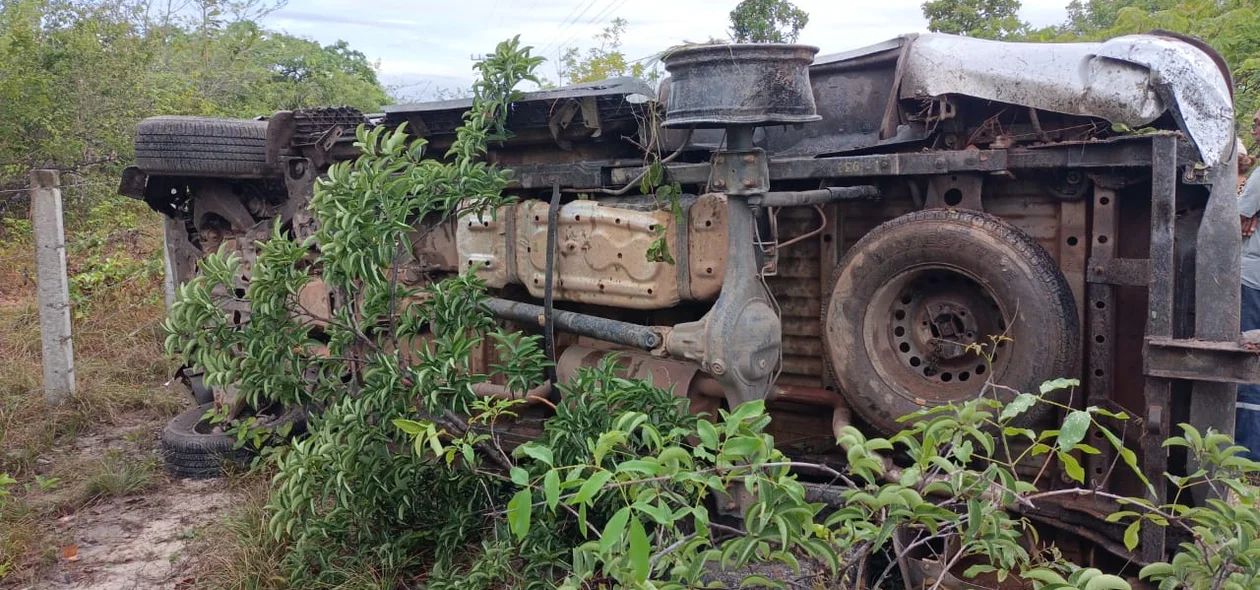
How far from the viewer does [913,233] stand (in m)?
3.78

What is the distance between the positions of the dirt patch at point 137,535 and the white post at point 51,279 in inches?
68.6

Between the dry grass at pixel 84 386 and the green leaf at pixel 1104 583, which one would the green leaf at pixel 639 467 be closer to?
the green leaf at pixel 1104 583

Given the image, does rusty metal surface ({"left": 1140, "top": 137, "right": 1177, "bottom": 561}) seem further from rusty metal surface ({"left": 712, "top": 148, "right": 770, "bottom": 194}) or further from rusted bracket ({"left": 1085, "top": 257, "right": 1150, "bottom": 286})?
rusty metal surface ({"left": 712, "top": 148, "right": 770, "bottom": 194})

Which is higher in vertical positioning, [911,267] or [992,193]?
[992,193]

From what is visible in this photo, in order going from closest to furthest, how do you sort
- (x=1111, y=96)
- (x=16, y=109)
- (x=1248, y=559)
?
1. (x=1248, y=559)
2. (x=1111, y=96)
3. (x=16, y=109)

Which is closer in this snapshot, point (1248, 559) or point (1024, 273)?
point (1248, 559)

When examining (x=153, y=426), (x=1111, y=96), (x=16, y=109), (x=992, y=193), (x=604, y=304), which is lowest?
(x=153, y=426)

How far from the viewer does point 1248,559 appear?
2104 millimetres

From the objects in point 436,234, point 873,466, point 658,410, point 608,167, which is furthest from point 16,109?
point 873,466

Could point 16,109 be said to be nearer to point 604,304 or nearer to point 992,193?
point 604,304

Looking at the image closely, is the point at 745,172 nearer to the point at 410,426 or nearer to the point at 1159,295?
the point at 1159,295

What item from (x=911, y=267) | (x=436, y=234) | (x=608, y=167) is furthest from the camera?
(x=436, y=234)

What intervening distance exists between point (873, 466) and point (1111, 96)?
7.04ft

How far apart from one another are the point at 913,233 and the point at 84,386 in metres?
6.05
